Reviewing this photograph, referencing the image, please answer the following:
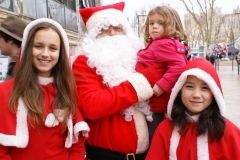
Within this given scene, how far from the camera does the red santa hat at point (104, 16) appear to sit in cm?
242

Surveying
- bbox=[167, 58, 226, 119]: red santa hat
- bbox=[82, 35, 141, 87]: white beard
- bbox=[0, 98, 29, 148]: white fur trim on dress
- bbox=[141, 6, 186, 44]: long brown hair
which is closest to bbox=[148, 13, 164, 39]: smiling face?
bbox=[141, 6, 186, 44]: long brown hair

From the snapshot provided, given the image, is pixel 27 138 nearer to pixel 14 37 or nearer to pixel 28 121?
pixel 28 121

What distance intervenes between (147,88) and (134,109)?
0.20m

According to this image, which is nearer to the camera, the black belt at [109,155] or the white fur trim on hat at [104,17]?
the black belt at [109,155]

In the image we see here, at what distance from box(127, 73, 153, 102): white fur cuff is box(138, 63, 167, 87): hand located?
0.05 m

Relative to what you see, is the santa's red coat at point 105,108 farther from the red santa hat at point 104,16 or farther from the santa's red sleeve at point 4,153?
the santa's red sleeve at point 4,153

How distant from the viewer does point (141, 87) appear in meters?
2.18

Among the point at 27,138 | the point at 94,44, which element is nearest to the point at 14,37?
the point at 94,44

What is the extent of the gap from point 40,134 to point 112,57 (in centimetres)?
78

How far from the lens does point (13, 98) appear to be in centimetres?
197

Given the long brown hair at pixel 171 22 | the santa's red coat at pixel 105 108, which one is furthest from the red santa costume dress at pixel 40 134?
the long brown hair at pixel 171 22

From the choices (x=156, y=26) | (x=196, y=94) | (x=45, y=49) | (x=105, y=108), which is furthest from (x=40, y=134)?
(x=156, y=26)

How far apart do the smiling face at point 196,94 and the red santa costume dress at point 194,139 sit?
53 millimetres

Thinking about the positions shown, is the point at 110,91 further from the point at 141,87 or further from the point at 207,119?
the point at 207,119
